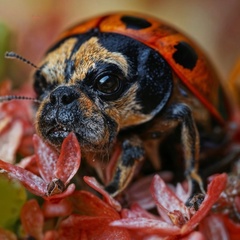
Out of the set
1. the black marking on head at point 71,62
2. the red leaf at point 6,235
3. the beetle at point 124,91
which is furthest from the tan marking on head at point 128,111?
the red leaf at point 6,235

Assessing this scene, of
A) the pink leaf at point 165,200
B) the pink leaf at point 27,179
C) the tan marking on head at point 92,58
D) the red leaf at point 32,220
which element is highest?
the tan marking on head at point 92,58

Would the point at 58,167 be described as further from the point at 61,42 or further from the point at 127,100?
the point at 61,42

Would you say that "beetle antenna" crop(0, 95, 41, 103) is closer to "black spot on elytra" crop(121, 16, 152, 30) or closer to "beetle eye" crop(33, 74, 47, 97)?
"beetle eye" crop(33, 74, 47, 97)

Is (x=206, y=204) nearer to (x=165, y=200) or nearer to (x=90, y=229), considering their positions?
(x=165, y=200)

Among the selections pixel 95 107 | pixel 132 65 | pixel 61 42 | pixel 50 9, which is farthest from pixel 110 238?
pixel 50 9

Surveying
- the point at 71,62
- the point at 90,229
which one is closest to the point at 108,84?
the point at 71,62

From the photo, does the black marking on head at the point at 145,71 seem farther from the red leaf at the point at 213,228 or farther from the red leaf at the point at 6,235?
the red leaf at the point at 6,235

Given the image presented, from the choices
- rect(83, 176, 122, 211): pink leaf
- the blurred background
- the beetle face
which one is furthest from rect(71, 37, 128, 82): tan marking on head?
the blurred background

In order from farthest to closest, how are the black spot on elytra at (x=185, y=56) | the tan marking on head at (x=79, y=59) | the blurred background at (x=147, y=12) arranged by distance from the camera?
the blurred background at (x=147, y=12) → the black spot on elytra at (x=185, y=56) → the tan marking on head at (x=79, y=59)
